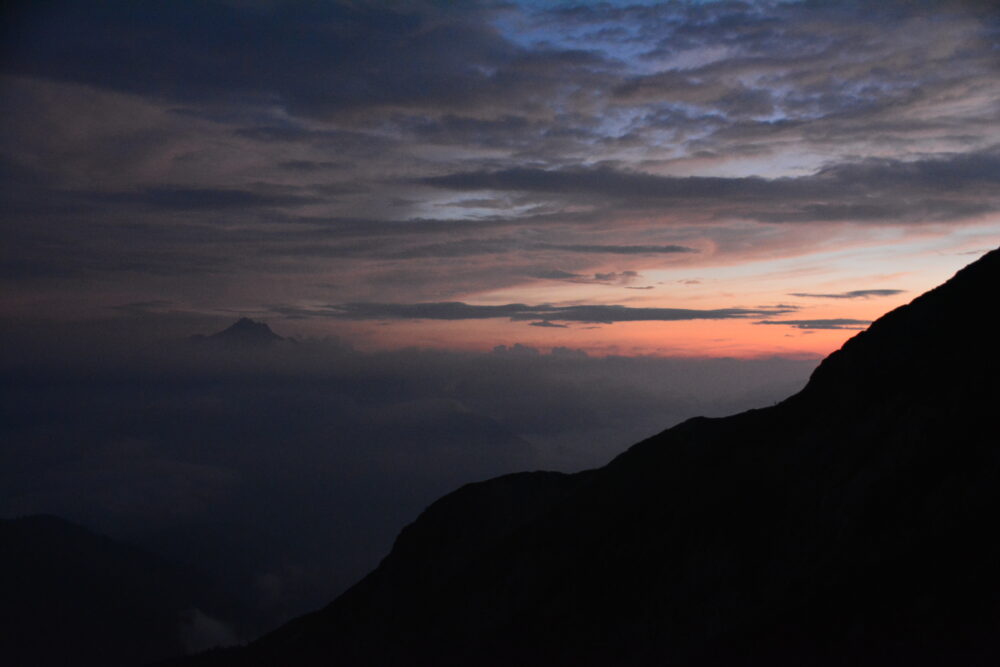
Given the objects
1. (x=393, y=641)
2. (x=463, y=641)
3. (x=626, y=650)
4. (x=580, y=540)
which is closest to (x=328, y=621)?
(x=393, y=641)

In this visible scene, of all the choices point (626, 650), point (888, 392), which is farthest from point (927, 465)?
point (626, 650)

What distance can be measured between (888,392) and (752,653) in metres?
21.3

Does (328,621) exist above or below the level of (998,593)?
below

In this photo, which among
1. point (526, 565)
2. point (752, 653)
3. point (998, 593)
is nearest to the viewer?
point (998, 593)

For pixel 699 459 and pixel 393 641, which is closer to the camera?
pixel 699 459

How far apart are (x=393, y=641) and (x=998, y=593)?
163 ft

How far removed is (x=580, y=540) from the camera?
58.9m

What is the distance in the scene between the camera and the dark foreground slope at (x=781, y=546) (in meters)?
32.0

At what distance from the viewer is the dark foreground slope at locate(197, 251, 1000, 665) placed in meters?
32.0

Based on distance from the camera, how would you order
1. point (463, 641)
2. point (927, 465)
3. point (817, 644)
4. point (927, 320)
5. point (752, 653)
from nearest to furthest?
1. point (817, 644)
2. point (752, 653)
3. point (927, 465)
4. point (927, 320)
5. point (463, 641)

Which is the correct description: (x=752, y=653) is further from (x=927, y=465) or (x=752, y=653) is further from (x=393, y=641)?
(x=393, y=641)

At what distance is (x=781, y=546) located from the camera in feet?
138

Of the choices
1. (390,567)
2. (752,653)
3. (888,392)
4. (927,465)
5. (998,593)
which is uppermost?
(888,392)

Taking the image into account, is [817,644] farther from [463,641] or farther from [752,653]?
[463,641]
